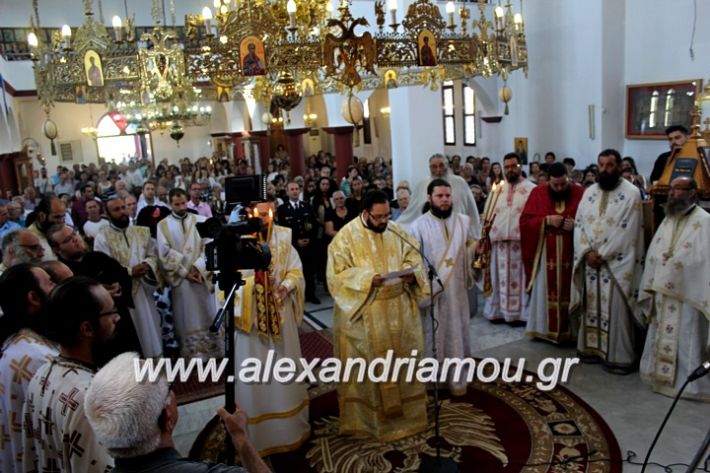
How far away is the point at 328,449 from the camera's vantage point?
4.51 metres

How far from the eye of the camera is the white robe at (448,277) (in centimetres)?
519

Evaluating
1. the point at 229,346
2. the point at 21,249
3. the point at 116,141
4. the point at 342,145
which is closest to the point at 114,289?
the point at 21,249

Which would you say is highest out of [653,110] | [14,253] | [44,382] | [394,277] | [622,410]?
[653,110]

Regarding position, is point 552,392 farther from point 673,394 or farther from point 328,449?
point 328,449

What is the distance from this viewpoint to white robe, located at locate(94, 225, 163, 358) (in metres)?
5.98

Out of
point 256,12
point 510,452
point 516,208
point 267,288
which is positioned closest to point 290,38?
point 256,12

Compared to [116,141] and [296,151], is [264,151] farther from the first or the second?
[116,141]

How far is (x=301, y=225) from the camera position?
843 cm

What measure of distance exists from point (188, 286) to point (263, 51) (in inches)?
102

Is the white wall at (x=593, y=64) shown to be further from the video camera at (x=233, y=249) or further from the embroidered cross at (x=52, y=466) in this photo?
the embroidered cross at (x=52, y=466)

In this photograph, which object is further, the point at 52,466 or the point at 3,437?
the point at 3,437

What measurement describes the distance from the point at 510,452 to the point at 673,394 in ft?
5.55

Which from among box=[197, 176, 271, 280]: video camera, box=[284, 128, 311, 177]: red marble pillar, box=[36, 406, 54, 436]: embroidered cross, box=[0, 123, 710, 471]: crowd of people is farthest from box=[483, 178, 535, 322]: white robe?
box=[284, 128, 311, 177]: red marble pillar

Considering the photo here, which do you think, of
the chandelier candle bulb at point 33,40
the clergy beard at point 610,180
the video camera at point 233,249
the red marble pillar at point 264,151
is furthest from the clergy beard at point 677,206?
the red marble pillar at point 264,151
